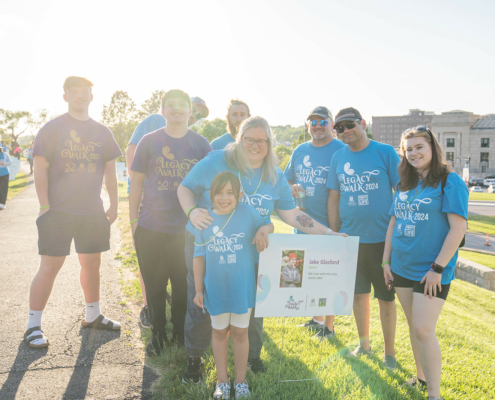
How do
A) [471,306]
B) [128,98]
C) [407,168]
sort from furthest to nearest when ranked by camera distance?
1. [128,98]
2. [471,306]
3. [407,168]

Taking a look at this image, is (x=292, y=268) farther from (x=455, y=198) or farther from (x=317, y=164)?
(x=317, y=164)

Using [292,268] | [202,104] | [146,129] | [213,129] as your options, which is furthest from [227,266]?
[213,129]

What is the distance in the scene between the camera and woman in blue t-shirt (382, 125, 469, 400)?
2805 mm

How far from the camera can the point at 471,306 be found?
8.55m

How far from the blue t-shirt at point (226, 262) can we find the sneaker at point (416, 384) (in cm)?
172

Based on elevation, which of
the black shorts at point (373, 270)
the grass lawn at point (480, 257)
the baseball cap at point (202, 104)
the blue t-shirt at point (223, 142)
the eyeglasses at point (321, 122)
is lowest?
the grass lawn at point (480, 257)

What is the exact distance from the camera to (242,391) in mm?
2842

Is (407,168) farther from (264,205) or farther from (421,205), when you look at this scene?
(264,205)

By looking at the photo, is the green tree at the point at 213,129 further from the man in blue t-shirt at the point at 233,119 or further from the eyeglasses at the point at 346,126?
the eyeglasses at the point at 346,126

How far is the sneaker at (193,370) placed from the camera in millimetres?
3104

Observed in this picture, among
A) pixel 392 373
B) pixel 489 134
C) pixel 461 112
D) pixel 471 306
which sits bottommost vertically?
pixel 471 306

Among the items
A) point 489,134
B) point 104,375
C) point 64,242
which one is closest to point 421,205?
point 104,375

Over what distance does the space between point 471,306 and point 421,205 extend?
7230 mm

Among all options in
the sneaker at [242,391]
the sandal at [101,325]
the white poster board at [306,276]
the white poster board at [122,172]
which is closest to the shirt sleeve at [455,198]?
the white poster board at [306,276]
